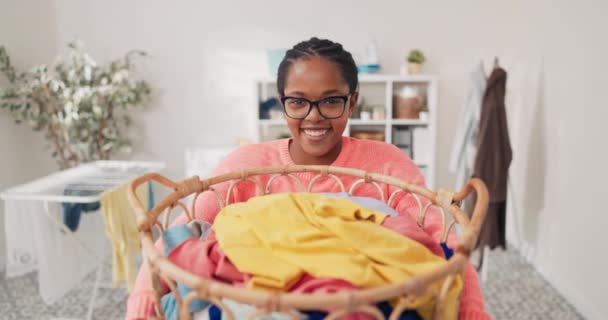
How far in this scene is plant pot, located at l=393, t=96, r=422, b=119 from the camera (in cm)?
275

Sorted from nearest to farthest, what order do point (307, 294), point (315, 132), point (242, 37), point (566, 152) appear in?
point (307, 294) → point (315, 132) → point (566, 152) → point (242, 37)

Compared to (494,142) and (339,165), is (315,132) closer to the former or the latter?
(339,165)

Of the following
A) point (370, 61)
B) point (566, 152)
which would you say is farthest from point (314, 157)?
point (370, 61)

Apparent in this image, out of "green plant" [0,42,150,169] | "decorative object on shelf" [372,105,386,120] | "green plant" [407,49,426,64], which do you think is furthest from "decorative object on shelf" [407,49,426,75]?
"green plant" [0,42,150,169]

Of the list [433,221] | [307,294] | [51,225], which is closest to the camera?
[307,294]

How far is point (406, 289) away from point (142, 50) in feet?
9.71

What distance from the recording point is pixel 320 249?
0.55m

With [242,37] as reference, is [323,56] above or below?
below

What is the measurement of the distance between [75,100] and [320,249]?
2.45 metres

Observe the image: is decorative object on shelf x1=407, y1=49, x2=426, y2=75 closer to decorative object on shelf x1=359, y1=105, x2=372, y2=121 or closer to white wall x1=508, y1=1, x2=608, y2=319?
decorative object on shelf x1=359, y1=105, x2=372, y2=121

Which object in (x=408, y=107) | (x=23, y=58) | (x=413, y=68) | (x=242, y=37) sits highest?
(x=242, y=37)

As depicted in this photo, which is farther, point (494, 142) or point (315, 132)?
point (494, 142)

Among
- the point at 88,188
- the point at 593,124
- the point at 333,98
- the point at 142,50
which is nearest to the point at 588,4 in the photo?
the point at 593,124

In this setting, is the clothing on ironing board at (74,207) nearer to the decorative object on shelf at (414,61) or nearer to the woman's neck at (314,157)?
the woman's neck at (314,157)
